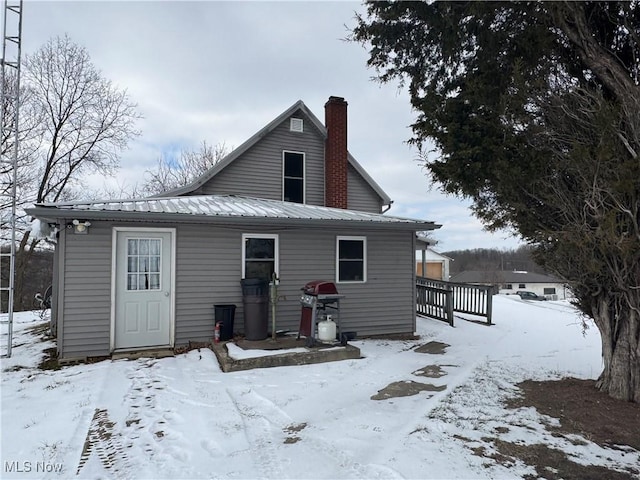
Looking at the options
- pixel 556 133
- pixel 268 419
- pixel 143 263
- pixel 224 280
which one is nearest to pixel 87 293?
pixel 143 263

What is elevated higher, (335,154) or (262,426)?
(335,154)

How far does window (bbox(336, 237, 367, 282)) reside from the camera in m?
9.04

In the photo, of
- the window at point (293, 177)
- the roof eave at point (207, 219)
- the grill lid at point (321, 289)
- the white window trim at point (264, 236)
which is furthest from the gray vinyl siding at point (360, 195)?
the grill lid at point (321, 289)

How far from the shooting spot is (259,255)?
27.2 feet

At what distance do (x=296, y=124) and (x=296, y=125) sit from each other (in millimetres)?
29

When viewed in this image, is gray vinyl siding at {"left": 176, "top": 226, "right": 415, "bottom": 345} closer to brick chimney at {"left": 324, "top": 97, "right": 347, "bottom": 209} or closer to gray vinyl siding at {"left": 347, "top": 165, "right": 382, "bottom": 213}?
brick chimney at {"left": 324, "top": 97, "right": 347, "bottom": 209}

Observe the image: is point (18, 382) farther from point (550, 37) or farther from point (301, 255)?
point (550, 37)

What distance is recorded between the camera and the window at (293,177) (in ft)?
38.6

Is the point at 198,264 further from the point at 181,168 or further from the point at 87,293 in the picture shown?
the point at 181,168

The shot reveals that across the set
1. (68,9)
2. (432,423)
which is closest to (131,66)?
(68,9)

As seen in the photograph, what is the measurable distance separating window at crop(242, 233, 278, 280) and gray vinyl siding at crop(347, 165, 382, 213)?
553cm

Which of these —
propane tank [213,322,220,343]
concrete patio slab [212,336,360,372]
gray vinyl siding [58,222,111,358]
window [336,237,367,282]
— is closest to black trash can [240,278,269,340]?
concrete patio slab [212,336,360,372]

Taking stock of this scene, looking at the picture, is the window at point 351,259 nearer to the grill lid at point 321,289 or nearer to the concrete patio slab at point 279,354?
the grill lid at point 321,289

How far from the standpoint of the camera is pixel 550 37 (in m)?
5.10
